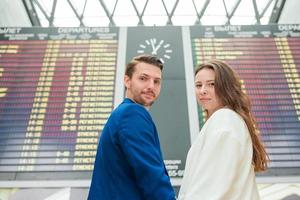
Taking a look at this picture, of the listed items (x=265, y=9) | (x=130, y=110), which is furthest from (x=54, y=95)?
(x=265, y=9)

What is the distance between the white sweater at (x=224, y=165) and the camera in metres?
1.47

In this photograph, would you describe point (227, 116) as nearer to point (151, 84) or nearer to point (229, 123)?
point (229, 123)

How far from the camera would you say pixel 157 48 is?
13.9ft

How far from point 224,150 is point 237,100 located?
1.29 feet

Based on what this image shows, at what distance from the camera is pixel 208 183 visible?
148 cm

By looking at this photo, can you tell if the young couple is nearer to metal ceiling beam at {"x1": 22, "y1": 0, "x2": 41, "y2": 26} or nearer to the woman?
the woman

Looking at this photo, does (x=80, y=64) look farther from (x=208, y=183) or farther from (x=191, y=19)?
(x=191, y=19)

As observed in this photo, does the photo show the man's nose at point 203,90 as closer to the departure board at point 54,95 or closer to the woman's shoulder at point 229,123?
the woman's shoulder at point 229,123

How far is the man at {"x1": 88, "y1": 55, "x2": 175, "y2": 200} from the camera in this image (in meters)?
1.62

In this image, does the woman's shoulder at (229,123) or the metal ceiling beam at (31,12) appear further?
the metal ceiling beam at (31,12)

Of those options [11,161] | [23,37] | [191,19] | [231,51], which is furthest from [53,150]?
[191,19]

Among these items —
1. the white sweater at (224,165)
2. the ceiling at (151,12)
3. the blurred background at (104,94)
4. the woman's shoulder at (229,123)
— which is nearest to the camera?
the white sweater at (224,165)

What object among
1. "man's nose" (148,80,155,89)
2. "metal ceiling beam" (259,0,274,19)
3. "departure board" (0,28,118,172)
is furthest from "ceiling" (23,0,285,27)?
"man's nose" (148,80,155,89)

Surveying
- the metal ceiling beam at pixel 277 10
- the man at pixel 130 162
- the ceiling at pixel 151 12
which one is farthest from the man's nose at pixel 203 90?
the ceiling at pixel 151 12
